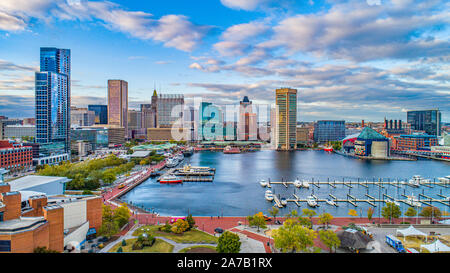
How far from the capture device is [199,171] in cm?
1633

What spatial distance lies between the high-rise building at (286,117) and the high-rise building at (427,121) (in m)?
19.0

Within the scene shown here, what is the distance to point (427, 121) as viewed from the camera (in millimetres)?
37562

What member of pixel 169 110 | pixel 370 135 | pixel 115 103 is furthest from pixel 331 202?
pixel 115 103

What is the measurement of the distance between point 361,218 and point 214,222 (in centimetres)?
416

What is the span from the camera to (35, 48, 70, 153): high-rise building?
1788 cm

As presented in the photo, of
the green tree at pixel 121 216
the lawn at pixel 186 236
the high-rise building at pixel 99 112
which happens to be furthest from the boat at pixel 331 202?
the high-rise building at pixel 99 112

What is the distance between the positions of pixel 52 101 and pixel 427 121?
139 feet

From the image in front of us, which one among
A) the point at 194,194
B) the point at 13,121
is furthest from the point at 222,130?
the point at 194,194

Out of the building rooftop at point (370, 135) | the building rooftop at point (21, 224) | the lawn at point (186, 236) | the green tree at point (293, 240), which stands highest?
the building rooftop at point (370, 135)

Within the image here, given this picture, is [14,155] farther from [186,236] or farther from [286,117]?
[286,117]

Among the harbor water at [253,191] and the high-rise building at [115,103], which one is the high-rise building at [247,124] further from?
the harbor water at [253,191]

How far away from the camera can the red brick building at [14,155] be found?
1418 centimetres

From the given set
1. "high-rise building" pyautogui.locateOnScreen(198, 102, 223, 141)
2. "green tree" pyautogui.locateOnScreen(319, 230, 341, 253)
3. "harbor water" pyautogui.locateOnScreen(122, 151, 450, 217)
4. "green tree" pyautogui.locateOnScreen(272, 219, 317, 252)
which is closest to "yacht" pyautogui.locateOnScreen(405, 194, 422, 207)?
"harbor water" pyautogui.locateOnScreen(122, 151, 450, 217)
